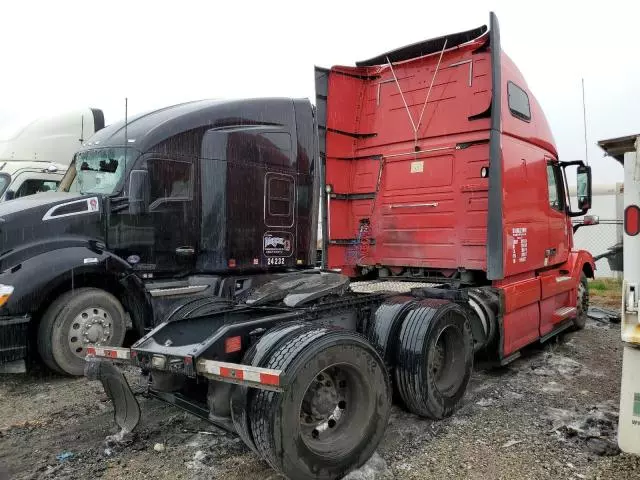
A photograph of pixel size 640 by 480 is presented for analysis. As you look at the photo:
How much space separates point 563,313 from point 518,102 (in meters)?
2.84

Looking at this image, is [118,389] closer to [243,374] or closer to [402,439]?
[243,374]

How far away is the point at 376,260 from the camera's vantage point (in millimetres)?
6023

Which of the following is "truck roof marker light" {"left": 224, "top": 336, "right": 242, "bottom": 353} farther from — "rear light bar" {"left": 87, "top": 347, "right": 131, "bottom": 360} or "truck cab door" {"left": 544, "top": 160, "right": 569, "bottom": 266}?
"truck cab door" {"left": 544, "top": 160, "right": 569, "bottom": 266}

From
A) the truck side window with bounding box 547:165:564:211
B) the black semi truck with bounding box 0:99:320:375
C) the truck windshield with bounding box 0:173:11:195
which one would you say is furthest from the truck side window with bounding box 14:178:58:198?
the truck side window with bounding box 547:165:564:211

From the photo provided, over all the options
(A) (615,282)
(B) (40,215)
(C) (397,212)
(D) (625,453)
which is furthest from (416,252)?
(A) (615,282)

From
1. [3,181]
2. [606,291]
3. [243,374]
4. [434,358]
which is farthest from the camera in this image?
[606,291]

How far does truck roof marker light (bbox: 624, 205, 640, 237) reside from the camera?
3320 millimetres

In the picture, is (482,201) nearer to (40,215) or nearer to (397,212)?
(397,212)

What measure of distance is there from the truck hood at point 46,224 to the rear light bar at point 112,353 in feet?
7.57

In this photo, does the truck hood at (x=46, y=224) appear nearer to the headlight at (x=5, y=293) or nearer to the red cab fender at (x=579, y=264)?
the headlight at (x=5, y=293)

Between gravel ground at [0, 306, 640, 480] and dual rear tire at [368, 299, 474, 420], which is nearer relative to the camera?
gravel ground at [0, 306, 640, 480]

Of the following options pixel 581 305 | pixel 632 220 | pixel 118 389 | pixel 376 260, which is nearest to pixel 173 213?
pixel 376 260

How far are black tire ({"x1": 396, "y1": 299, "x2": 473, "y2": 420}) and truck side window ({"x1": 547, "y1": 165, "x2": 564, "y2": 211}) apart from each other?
2754 mm

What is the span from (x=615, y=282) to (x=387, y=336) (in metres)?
9.61
